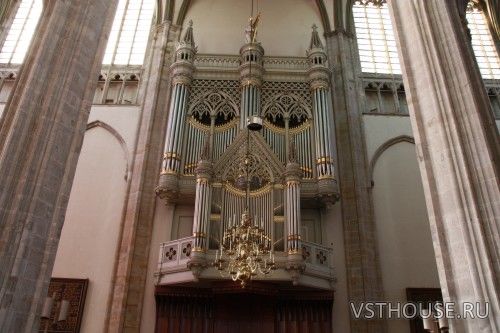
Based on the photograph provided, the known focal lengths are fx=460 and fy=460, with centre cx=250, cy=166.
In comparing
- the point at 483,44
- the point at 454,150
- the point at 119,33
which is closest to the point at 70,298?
the point at 119,33

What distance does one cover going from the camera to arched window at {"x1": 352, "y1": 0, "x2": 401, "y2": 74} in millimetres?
15863

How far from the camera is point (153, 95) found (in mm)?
14422

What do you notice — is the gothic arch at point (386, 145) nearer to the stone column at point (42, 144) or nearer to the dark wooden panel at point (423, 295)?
the dark wooden panel at point (423, 295)

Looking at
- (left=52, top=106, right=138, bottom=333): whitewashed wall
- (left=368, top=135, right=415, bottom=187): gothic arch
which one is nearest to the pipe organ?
(left=368, top=135, right=415, bottom=187): gothic arch

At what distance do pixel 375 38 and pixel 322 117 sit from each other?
196 inches

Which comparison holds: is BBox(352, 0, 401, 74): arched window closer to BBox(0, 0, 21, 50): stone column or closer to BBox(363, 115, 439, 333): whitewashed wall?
BBox(363, 115, 439, 333): whitewashed wall

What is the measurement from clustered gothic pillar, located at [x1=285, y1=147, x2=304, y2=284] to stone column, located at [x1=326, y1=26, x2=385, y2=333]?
2.18 metres

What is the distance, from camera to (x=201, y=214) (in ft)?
36.8

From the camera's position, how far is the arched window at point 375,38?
15863mm

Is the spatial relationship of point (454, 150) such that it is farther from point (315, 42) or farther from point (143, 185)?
point (315, 42)

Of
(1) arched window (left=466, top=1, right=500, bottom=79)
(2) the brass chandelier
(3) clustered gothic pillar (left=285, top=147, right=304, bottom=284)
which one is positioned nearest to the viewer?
(2) the brass chandelier

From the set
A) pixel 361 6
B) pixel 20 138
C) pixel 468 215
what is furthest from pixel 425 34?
pixel 361 6

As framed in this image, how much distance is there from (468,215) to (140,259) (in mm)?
8531

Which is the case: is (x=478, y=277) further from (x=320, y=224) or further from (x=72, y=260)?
(x=72, y=260)
